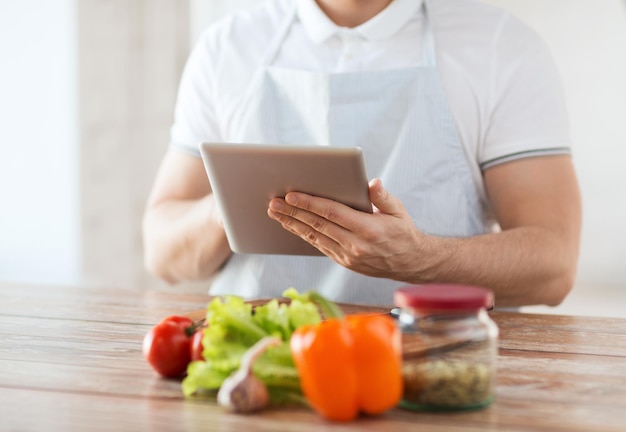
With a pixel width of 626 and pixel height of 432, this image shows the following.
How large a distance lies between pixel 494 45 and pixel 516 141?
0.25 meters

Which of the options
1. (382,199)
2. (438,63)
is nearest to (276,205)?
(382,199)

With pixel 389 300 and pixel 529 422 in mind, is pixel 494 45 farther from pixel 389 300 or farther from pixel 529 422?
pixel 529 422

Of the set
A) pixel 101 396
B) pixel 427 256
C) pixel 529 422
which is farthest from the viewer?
pixel 427 256

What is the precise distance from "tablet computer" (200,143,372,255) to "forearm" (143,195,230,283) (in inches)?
11.5

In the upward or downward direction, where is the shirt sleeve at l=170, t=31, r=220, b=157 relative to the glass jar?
upward

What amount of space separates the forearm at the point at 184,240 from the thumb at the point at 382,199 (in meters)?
0.51

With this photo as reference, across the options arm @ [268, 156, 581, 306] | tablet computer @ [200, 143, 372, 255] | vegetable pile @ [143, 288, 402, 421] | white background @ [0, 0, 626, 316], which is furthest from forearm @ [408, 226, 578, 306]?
white background @ [0, 0, 626, 316]

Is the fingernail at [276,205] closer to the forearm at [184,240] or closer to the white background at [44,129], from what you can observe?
the forearm at [184,240]

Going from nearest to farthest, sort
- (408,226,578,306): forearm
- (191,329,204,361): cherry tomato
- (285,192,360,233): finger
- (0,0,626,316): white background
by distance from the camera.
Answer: (191,329,204,361): cherry tomato, (285,192,360,233): finger, (408,226,578,306): forearm, (0,0,626,316): white background

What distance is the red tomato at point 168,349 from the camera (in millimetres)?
1198

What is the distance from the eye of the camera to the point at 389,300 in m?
2.00

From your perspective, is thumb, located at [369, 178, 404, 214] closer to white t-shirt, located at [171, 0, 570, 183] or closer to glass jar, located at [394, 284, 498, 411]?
glass jar, located at [394, 284, 498, 411]

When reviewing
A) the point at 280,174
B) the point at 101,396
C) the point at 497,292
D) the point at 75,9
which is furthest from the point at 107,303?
the point at 75,9

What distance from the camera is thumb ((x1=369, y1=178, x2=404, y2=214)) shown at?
1.47 metres
